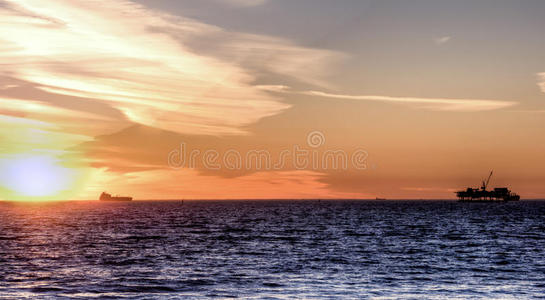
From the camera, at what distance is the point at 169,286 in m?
40.4

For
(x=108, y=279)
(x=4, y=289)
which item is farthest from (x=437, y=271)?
(x=4, y=289)

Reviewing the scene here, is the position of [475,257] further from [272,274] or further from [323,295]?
[323,295]

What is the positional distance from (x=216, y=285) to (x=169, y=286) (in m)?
3.39

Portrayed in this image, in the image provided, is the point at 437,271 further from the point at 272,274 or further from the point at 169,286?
the point at 169,286

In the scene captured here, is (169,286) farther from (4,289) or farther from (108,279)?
(4,289)

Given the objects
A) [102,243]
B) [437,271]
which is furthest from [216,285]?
[102,243]

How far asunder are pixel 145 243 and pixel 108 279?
32142 millimetres

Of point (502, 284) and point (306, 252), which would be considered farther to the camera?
point (306, 252)

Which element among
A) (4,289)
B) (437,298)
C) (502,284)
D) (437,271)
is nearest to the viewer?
(437,298)

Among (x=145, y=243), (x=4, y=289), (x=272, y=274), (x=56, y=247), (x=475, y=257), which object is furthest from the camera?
(x=145, y=243)

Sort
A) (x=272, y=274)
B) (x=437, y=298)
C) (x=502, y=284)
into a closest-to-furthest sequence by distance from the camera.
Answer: (x=437, y=298) → (x=502, y=284) → (x=272, y=274)

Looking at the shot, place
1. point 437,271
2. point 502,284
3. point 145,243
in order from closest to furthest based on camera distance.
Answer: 1. point 502,284
2. point 437,271
3. point 145,243

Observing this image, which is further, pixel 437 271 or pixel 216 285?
pixel 437 271

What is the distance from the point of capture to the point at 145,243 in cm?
7544
